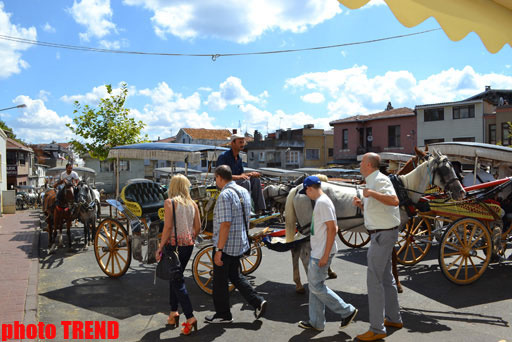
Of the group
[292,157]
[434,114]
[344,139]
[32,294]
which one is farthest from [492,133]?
[32,294]

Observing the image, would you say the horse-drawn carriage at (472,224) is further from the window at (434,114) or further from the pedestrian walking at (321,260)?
the window at (434,114)

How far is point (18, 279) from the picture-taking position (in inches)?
293

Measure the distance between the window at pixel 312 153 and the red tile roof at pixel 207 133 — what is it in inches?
563

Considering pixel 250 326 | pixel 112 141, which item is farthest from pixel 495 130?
pixel 250 326

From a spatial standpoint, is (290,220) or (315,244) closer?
(315,244)

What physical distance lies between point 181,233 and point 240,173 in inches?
86.8

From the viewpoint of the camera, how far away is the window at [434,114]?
120ft

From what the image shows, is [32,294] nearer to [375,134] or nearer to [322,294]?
[322,294]

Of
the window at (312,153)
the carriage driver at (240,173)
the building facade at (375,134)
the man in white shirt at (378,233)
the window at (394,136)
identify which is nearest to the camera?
the man in white shirt at (378,233)

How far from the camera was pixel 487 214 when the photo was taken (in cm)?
679

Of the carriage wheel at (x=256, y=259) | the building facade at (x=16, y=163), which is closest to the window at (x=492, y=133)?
the carriage wheel at (x=256, y=259)

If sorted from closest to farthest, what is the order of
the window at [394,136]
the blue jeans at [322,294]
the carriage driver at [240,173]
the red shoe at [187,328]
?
1. the blue jeans at [322,294]
2. the red shoe at [187,328]
3. the carriage driver at [240,173]
4. the window at [394,136]

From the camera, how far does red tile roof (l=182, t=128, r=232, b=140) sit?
204ft

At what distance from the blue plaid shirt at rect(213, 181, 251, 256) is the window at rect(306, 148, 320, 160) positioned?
47307 millimetres
